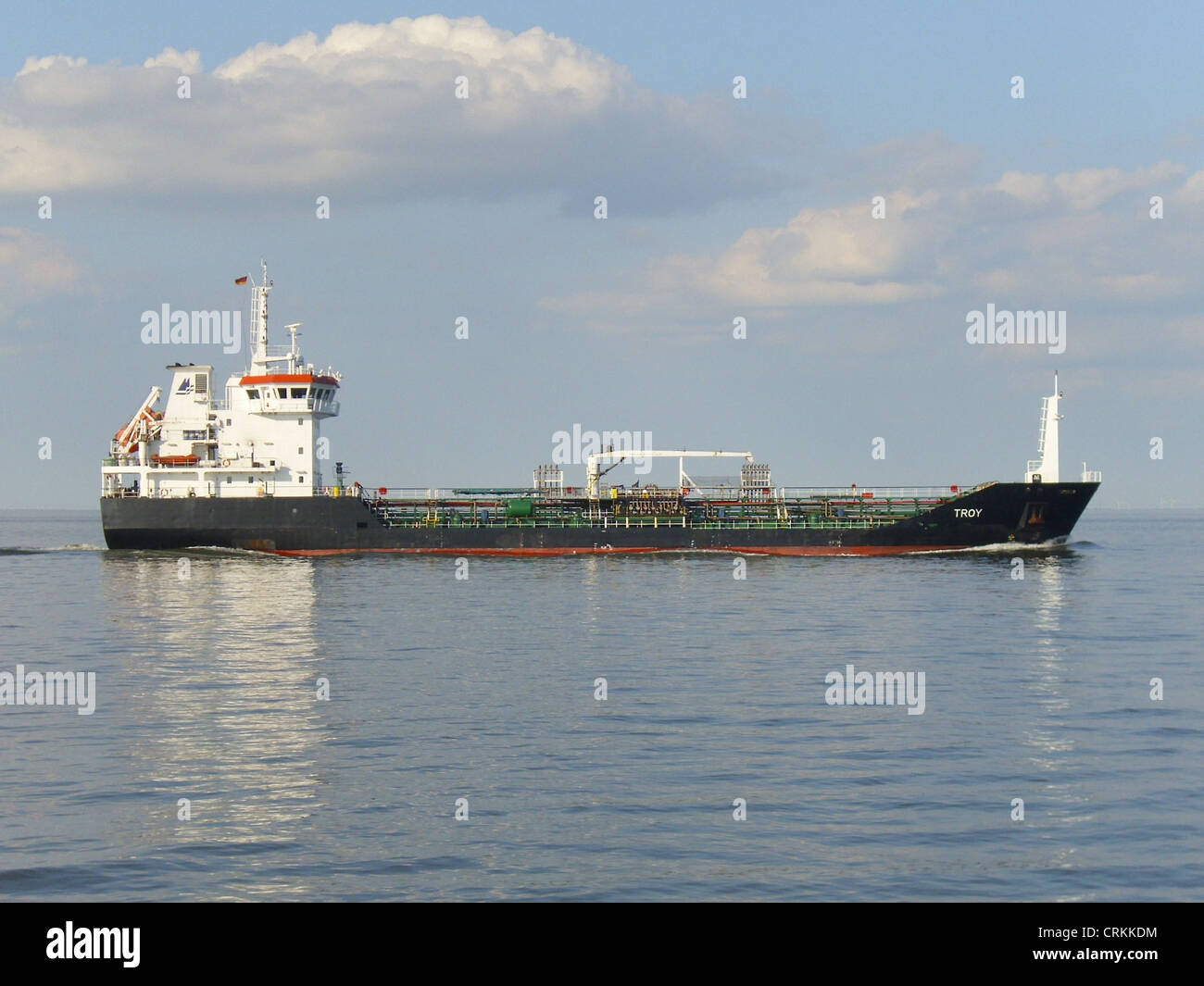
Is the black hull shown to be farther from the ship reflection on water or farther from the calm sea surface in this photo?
the calm sea surface

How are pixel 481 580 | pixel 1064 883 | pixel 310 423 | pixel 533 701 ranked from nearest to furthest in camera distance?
pixel 1064 883 < pixel 533 701 < pixel 481 580 < pixel 310 423

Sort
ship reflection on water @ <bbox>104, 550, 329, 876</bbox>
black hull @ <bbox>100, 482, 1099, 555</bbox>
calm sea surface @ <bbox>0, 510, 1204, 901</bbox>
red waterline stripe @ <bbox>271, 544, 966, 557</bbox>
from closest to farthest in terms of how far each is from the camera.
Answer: calm sea surface @ <bbox>0, 510, 1204, 901</bbox> < ship reflection on water @ <bbox>104, 550, 329, 876</bbox> < black hull @ <bbox>100, 482, 1099, 555</bbox> < red waterline stripe @ <bbox>271, 544, 966, 557</bbox>

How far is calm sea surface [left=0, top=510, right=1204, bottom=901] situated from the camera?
17.2m

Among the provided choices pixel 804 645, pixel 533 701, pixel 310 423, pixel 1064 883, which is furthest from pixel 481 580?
pixel 1064 883

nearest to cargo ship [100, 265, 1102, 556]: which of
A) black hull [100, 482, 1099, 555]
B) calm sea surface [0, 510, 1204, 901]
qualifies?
black hull [100, 482, 1099, 555]

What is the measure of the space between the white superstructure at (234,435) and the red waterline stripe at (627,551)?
4.44m

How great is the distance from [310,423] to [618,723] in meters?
52.6

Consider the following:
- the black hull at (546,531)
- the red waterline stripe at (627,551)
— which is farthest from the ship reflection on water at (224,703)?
the red waterline stripe at (627,551)

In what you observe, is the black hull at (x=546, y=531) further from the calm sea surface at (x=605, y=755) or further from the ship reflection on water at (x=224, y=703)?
the calm sea surface at (x=605, y=755)

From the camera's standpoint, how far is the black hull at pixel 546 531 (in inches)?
2763

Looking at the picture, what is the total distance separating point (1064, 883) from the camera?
657 inches

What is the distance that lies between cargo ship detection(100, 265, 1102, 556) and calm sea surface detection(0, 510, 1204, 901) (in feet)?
73.0

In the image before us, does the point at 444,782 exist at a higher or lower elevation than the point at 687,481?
lower
